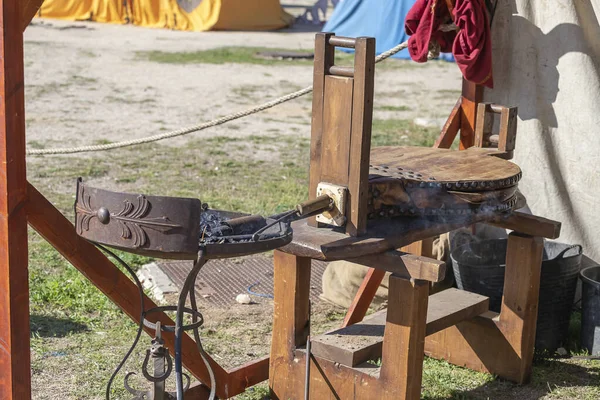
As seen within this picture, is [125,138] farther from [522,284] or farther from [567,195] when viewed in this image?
[522,284]

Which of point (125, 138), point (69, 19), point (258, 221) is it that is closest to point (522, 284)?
Answer: point (258, 221)

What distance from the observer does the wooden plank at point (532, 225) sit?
386 centimetres

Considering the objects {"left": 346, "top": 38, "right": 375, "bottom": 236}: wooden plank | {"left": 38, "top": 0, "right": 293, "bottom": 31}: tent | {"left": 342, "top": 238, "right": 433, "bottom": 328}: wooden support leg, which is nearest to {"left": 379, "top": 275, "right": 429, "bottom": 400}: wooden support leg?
{"left": 346, "top": 38, "right": 375, "bottom": 236}: wooden plank

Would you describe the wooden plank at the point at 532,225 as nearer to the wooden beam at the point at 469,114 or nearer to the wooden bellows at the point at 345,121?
the wooden beam at the point at 469,114

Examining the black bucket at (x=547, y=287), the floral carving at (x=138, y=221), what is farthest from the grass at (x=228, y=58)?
the floral carving at (x=138, y=221)

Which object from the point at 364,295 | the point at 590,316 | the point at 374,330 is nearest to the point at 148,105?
the point at 364,295

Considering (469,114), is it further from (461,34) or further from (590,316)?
(590,316)

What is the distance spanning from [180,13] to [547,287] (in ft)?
56.0

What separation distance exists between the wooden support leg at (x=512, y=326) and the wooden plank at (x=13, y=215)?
221 cm

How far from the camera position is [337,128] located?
2.99 meters

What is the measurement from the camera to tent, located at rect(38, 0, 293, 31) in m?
19.9

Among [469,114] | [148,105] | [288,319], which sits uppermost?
[469,114]

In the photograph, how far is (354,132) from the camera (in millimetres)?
2939

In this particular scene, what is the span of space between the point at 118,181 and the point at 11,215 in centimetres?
459
